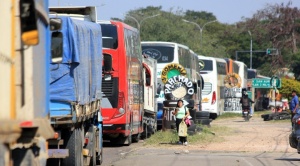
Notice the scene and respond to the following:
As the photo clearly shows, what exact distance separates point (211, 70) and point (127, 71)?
2904 centimetres

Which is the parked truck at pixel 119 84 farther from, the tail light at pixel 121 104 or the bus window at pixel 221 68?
the bus window at pixel 221 68

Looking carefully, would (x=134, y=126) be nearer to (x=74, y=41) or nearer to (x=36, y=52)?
(x=74, y=41)

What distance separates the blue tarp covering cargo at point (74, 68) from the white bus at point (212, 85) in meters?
36.1

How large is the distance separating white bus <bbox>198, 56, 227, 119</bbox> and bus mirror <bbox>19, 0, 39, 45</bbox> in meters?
45.2

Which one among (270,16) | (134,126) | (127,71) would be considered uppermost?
(270,16)

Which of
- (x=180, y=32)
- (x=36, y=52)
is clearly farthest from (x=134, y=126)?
(x=180, y=32)

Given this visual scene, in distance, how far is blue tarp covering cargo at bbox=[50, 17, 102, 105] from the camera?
14883 mm

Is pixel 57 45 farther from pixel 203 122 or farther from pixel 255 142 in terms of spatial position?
pixel 203 122

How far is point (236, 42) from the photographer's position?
115 meters

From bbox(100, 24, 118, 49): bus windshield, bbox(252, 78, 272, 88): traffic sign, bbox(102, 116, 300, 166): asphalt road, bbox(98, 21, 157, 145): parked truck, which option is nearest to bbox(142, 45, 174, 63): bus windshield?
bbox(102, 116, 300, 166): asphalt road

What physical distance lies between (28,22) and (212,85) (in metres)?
46.5

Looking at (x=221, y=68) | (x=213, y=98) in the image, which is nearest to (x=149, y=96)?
(x=213, y=98)

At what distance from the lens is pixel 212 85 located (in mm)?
54219

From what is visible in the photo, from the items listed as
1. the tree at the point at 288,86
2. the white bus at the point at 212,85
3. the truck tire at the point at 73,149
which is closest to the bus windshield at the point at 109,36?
the truck tire at the point at 73,149
